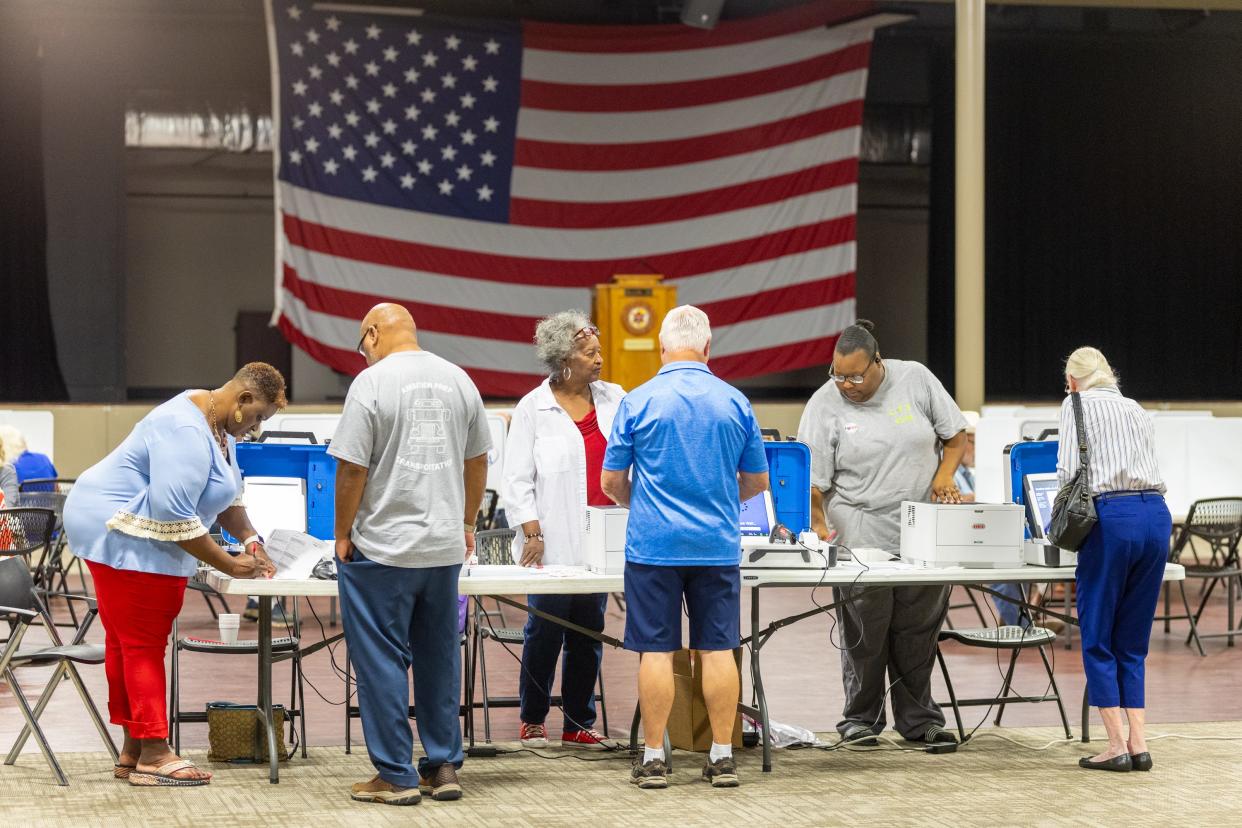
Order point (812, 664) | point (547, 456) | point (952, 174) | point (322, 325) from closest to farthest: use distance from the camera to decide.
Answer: point (547, 456), point (812, 664), point (322, 325), point (952, 174)

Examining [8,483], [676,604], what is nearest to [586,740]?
A: [676,604]

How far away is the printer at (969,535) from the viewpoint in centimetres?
504

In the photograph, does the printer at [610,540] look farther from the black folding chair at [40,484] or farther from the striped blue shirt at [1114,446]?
the black folding chair at [40,484]

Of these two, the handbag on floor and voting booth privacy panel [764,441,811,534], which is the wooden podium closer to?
voting booth privacy panel [764,441,811,534]

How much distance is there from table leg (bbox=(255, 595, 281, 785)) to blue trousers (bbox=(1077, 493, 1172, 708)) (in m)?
2.52

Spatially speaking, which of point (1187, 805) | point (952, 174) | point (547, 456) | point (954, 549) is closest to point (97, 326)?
point (952, 174)

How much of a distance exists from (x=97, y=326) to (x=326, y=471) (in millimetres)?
9446

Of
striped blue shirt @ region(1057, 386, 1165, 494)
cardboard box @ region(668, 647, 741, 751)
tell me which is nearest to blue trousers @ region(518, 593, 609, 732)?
cardboard box @ region(668, 647, 741, 751)

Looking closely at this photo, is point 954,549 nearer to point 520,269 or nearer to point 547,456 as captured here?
point 547,456

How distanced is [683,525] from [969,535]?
3.58ft

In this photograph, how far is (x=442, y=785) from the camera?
4.46m

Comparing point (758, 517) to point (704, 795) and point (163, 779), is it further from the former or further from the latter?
point (163, 779)

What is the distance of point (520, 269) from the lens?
1331 cm

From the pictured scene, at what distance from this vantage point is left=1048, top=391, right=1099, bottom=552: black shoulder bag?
482 cm
